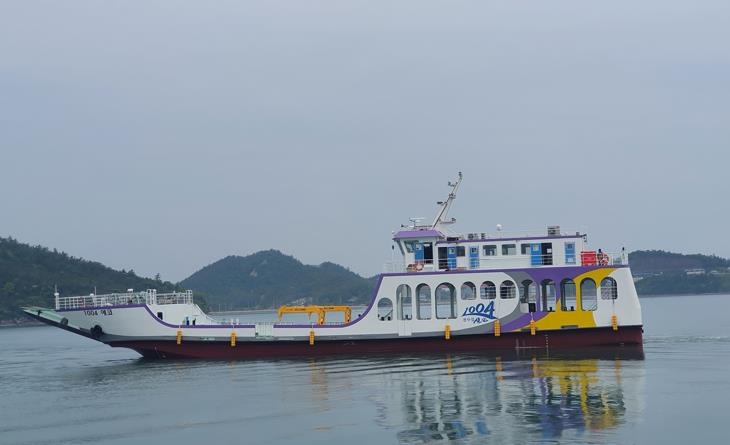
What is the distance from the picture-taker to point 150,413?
26203 millimetres

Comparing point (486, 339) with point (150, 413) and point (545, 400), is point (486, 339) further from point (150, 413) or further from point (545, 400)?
point (150, 413)

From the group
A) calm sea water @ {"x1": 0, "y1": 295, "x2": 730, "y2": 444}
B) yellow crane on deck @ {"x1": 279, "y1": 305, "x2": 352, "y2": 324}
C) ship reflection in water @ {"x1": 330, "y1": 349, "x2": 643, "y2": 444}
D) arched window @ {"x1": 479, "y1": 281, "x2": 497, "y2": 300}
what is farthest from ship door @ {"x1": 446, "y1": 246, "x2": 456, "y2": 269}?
yellow crane on deck @ {"x1": 279, "y1": 305, "x2": 352, "y2": 324}

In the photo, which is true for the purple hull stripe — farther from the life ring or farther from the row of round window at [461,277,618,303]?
the life ring

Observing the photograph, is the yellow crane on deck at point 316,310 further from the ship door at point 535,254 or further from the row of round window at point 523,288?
the ship door at point 535,254

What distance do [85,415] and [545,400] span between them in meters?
12.2

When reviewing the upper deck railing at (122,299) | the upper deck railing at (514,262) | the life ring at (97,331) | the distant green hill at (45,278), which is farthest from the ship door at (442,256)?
the distant green hill at (45,278)

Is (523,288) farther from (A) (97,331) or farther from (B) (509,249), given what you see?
(A) (97,331)

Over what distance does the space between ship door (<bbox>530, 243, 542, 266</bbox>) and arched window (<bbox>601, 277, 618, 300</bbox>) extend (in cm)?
251

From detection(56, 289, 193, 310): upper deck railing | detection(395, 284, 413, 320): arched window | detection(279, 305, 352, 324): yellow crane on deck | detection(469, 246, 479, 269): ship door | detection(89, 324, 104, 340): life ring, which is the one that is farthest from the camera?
detection(56, 289, 193, 310): upper deck railing

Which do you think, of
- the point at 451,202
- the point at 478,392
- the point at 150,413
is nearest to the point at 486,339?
the point at 451,202

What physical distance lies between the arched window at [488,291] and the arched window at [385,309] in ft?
11.6

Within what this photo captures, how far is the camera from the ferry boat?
36.8m

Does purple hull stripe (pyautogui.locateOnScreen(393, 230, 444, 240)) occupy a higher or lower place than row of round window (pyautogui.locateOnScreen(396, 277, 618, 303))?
higher

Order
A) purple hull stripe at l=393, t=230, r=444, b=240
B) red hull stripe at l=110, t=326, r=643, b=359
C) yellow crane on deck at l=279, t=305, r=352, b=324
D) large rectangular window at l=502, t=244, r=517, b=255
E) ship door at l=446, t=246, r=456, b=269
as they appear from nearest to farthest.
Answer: red hull stripe at l=110, t=326, r=643, b=359 < large rectangular window at l=502, t=244, r=517, b=255 < ship door at l=446, t=246, r=456, b=269 < purple hull stripe at l=393, t=230, r=444, b=240 < yellow crane on deck at l=279, t=305, r=352, b=324
